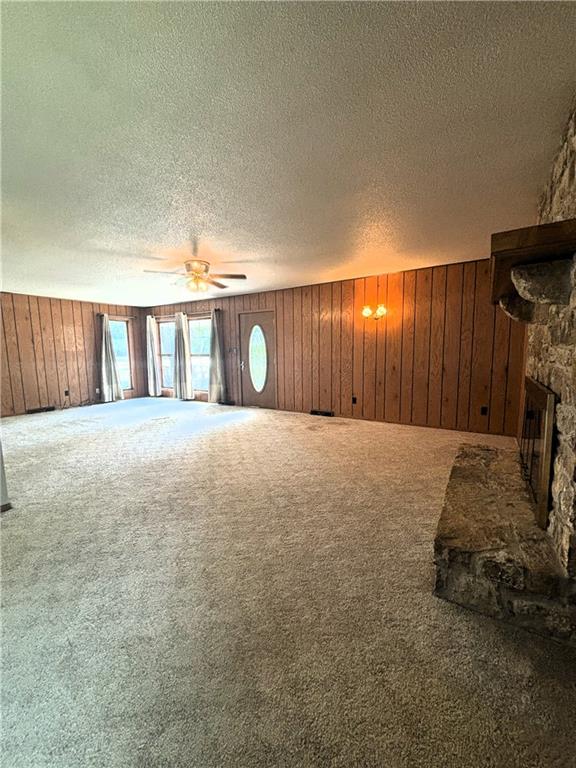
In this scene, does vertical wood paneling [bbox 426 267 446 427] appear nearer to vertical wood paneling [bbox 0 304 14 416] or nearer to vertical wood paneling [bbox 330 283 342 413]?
vertical wood paneling [bbox 330 283 342 413]

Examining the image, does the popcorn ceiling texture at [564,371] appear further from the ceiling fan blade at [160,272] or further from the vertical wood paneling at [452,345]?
the ceiling fan blade at [160,272]

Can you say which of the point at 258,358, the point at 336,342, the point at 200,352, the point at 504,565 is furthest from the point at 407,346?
the point at 200,352

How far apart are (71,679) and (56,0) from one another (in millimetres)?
2221

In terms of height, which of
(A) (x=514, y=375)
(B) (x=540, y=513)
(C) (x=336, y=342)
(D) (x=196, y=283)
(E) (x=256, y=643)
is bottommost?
(E) (x=256, y=643)

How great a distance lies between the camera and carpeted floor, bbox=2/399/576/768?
96cm

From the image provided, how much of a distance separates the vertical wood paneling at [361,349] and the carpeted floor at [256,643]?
2242 millimetres

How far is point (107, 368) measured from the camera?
7098 mm

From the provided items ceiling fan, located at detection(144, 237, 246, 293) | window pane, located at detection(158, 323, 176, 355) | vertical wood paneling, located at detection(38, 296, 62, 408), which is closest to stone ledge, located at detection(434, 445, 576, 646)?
ceiling fan, located at detection(144, 237, 246, 293)

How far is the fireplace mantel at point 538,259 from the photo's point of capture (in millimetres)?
1161

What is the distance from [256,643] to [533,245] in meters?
1.87

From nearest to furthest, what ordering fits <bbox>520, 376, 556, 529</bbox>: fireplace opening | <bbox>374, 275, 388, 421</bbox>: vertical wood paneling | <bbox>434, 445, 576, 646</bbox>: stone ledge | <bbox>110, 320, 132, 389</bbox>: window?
<bbox>434, 445, 576, 646</bbox>: stone ledge
<bbox>520, 376, 556, 529</bbox>: fireplace opening
<bbox>374, 275, 388, 421</bbox>: vertical wood paneling
<bbox>110, 320, 132, 389</bbox>: window

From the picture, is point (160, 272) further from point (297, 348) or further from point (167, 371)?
point (167, 371)

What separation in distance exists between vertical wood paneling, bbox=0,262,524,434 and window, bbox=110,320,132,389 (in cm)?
43

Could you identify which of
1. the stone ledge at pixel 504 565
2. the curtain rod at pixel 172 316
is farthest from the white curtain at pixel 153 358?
the stone ledge at pixel 504 565
